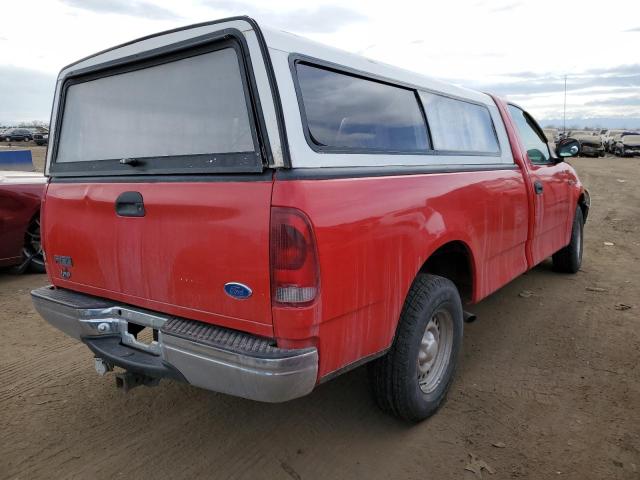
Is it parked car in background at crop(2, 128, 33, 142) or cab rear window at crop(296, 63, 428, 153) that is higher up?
parked car in background at crop(2, 128, 33, 142)

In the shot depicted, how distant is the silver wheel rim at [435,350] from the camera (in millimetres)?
3104

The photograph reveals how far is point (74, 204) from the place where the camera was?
287 centimetres

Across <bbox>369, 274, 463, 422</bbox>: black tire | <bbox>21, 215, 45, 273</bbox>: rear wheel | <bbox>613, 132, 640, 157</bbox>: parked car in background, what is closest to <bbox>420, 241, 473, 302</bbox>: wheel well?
<bbox>369, 274, 463, 422</bbox>: black tire

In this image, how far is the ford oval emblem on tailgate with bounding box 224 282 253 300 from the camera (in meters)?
2.21

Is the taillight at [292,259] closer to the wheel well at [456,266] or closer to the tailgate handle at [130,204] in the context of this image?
the tailgate handle at [130,204]

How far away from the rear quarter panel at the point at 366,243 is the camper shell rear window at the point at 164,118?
373 mm

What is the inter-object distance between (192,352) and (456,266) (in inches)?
78.3

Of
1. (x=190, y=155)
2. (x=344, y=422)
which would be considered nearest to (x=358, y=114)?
(x=190, y=155)

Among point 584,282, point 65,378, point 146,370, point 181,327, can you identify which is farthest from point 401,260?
point 584,282

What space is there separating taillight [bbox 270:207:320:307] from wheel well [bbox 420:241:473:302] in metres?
1.29

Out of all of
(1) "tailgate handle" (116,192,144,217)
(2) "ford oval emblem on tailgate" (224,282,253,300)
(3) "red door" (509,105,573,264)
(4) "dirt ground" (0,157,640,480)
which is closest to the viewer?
(2) "ford oval emblem on tailgate" (224,282,253,300)

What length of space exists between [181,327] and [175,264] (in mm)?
290

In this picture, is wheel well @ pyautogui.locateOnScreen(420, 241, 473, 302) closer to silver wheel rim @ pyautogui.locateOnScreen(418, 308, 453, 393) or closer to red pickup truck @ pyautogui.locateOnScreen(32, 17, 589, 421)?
red pickup truck @ pyautogui.locateOnScreen(32, 17, 589, 421)

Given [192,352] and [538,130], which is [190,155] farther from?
[538,130]
